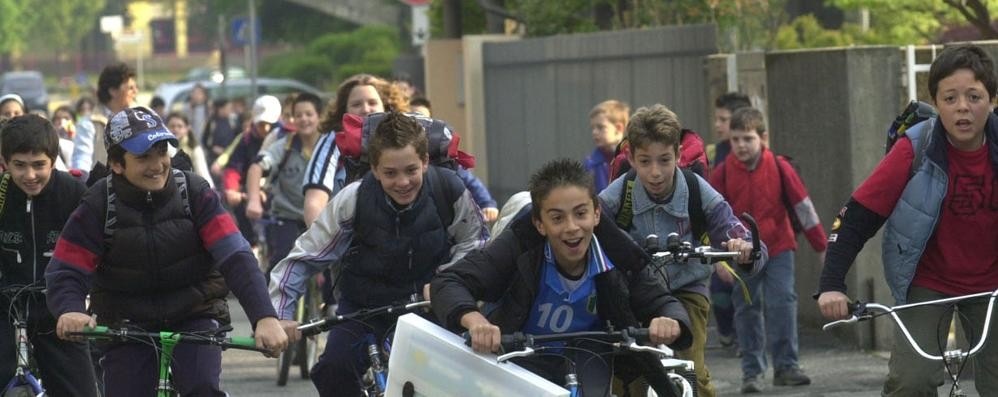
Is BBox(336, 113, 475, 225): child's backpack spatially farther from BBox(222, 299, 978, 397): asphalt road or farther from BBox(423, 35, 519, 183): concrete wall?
BBox(423, 35, 519, 183): concrete wall

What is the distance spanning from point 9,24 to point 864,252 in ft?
243

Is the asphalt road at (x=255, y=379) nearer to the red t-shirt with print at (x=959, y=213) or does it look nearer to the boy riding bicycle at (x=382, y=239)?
the boy riding bicycle at (x=382, y=239)

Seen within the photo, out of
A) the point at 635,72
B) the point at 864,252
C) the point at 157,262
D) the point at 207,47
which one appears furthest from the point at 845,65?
the point at 207,47

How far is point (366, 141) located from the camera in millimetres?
8156

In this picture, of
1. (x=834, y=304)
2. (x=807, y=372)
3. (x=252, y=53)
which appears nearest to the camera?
(x=834, y=304)

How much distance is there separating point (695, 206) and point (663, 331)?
6.65 ft

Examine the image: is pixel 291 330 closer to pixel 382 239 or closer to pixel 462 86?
pixel 382 239

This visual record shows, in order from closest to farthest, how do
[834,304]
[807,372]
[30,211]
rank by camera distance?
[834,304] → [30,211] → [807,372]

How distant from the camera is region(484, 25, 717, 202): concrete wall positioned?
14.9m

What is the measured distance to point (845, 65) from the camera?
12609 mm

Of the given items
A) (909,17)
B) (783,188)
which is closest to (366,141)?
(783,188)

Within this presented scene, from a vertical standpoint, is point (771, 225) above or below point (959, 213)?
below

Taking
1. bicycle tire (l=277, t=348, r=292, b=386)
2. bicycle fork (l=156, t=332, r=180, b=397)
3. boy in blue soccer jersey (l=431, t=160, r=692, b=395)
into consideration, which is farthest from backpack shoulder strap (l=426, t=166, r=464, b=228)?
bicycle tire (l=277, t=348, r=292, b=386)

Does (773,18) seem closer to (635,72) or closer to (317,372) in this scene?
(635,72)
